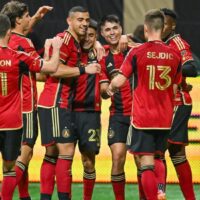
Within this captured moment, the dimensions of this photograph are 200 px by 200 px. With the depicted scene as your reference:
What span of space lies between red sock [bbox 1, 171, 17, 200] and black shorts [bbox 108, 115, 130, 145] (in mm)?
1244

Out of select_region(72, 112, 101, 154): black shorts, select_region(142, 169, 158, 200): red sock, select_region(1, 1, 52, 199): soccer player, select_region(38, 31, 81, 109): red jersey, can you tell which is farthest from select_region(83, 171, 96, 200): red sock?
select_region(142, 169, 158, 200): red sock

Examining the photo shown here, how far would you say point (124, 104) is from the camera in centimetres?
901

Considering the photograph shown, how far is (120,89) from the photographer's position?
29.6ft

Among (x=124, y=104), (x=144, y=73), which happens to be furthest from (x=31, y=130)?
(x=144, y=73)

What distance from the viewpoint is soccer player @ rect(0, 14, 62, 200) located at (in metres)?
7.92

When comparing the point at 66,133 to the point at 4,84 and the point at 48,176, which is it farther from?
the point at 4,84

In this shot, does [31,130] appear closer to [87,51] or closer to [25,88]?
[25,88]

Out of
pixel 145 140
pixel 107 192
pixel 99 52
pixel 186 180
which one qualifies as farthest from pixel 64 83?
pixel 107 192

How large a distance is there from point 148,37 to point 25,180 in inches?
83.4

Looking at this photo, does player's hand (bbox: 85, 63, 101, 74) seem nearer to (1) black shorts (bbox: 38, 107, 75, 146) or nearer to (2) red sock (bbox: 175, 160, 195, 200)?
(1) black shorts (bbox: 38, 107, 75, 146)

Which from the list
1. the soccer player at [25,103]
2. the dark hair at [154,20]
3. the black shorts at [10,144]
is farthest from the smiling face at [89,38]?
the black shorts at [10,144]

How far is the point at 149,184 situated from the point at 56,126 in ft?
3.75

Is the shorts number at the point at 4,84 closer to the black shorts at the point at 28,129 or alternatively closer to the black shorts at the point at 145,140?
the black shorts at the point at 28,129

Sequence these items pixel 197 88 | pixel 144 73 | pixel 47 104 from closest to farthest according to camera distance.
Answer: pixel 144 73 < pixel 47 104 < pixel 197 88
